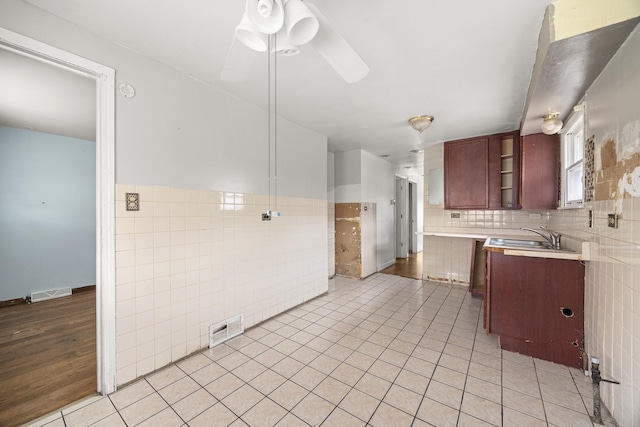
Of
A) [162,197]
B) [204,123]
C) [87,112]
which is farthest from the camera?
[87,112]

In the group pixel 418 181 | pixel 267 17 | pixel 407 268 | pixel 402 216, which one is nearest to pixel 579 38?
pixel 267 17

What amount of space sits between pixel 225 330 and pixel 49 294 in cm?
326

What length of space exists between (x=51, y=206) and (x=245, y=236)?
343cm

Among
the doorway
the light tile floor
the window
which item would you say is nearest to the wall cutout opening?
the light tile floor

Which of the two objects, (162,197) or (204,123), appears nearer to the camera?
(162,197)

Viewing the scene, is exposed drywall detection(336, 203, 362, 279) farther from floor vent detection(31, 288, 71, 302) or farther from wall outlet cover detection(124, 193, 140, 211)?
floor vent detection(31, 288, 71, 302)

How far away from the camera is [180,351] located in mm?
2088

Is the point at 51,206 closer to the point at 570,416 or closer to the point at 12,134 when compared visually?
the point at 12,134

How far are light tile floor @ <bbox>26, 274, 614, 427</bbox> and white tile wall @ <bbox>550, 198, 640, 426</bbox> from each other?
10.9 inches

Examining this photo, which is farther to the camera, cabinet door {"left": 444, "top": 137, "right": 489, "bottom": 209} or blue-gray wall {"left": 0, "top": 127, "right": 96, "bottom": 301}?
cabinet door {"left": 444, "top": 137, "right": 489, "bottom": 209}

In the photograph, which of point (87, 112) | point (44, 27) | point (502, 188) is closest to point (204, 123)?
point (44, 27)

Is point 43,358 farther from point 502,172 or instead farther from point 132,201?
point 502,172

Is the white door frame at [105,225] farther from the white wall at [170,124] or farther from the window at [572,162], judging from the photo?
the window at [572,162]

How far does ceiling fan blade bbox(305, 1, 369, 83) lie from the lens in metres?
1.04
